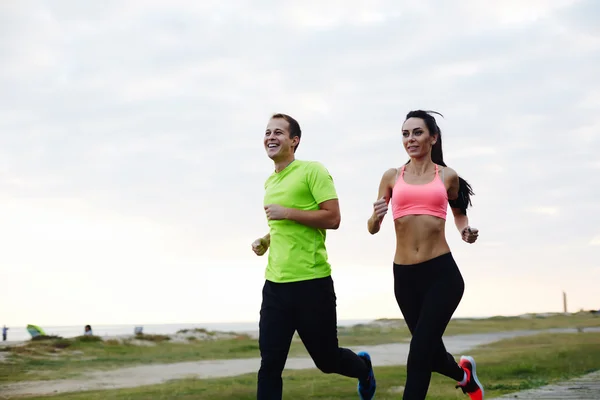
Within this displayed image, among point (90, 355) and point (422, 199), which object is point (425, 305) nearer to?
point (422, 199)

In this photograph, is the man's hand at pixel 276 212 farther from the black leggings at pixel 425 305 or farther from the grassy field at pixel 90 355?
the grassy field at pixel 90 355

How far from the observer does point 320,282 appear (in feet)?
18.3

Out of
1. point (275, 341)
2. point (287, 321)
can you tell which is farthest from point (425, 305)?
point (275, 341)

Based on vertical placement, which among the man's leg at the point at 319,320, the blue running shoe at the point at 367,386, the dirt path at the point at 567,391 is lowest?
the dirt path at the point at 567,391

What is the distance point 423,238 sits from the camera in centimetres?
566

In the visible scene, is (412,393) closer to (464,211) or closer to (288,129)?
(464,211)

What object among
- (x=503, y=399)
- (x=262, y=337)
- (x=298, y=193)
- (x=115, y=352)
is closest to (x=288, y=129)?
(x=298, y=193)

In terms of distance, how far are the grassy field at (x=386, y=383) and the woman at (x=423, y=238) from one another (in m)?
4.61

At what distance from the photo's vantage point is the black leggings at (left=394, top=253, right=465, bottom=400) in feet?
17.9

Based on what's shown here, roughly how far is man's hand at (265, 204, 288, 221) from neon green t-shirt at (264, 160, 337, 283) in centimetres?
13

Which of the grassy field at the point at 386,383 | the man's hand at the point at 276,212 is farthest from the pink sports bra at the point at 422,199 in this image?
the grassy field at the point at 386,383

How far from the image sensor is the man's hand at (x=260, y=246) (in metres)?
6.05

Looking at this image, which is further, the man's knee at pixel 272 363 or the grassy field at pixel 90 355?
the grassy field at pixel 90 355

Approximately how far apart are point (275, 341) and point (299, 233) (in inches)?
32.3
